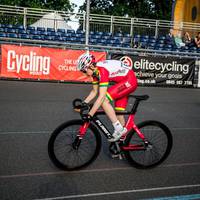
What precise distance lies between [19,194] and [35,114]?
481cm

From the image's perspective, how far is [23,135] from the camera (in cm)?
654

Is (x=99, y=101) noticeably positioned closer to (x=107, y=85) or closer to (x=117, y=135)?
(x=107, y=85)

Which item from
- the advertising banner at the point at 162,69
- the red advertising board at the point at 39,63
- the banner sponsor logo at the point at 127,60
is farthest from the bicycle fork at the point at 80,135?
the advertising banner at the point at 162,69

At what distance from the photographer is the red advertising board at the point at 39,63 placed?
1464 cm

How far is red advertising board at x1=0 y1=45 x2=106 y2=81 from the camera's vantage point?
14.6 meters

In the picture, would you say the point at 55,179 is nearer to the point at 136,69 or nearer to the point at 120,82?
the point at 120,82

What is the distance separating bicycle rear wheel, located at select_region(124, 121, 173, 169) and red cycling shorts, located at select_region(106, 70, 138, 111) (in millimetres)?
494

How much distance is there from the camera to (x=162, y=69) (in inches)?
646

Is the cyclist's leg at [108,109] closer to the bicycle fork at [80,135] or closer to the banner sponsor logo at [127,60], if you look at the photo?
the bicycle fork at [80,135]

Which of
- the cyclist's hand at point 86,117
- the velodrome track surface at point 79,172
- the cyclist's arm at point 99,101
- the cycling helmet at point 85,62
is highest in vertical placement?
the cycling helmet at point 85,62

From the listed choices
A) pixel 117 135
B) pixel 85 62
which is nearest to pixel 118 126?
pixel 117 135

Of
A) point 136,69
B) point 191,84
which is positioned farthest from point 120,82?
point 191,84

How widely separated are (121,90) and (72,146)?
1.12m

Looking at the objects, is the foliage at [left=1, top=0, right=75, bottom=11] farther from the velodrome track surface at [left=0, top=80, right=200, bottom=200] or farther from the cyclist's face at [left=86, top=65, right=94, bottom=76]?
the cyclist's face at [left=86, top=65, right=94, bottom=76]
